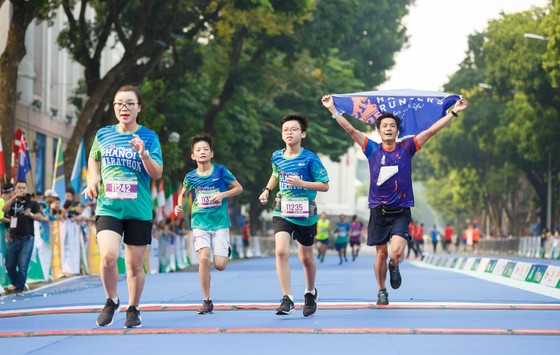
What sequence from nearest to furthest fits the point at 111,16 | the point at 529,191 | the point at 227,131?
the point at 111,16
the point at 227,131
the point at 529,191


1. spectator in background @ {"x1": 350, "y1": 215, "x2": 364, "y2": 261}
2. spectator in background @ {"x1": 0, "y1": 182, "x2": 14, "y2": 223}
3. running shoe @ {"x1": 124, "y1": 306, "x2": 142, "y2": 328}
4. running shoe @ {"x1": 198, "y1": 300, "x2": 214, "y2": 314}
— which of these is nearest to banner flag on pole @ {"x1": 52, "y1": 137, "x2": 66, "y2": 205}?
spectator in background @ {"x1": 0, "y1": 182, "x2": 14, "y2": 223}

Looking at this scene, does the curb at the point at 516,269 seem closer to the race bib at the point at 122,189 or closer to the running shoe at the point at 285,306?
the running shoe at the point at 285,306

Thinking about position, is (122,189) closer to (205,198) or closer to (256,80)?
(205,198)

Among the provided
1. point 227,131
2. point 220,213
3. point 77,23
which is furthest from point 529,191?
point 220,213

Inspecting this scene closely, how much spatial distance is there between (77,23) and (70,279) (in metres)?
11.1

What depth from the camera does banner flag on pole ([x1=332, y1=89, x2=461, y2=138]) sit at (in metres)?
16.5

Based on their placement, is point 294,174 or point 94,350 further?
point 294,174

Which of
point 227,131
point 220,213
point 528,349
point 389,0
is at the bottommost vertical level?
point 528,349

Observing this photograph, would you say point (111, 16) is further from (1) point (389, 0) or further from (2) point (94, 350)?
(1) point (389, 0)

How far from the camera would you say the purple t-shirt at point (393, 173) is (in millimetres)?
13438

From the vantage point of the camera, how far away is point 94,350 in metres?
9.31

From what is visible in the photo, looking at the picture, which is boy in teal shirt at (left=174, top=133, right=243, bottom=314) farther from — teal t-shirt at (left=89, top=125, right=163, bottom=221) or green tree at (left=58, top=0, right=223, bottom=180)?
green tree at (left=58, top=0, right=223, bottom=180)

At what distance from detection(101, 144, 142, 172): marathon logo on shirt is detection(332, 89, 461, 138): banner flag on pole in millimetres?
5434

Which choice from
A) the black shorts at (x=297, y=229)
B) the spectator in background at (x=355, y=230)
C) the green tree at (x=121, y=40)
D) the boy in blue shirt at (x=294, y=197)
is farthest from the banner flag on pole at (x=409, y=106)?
the spectator in background at (x=355, y=230)
